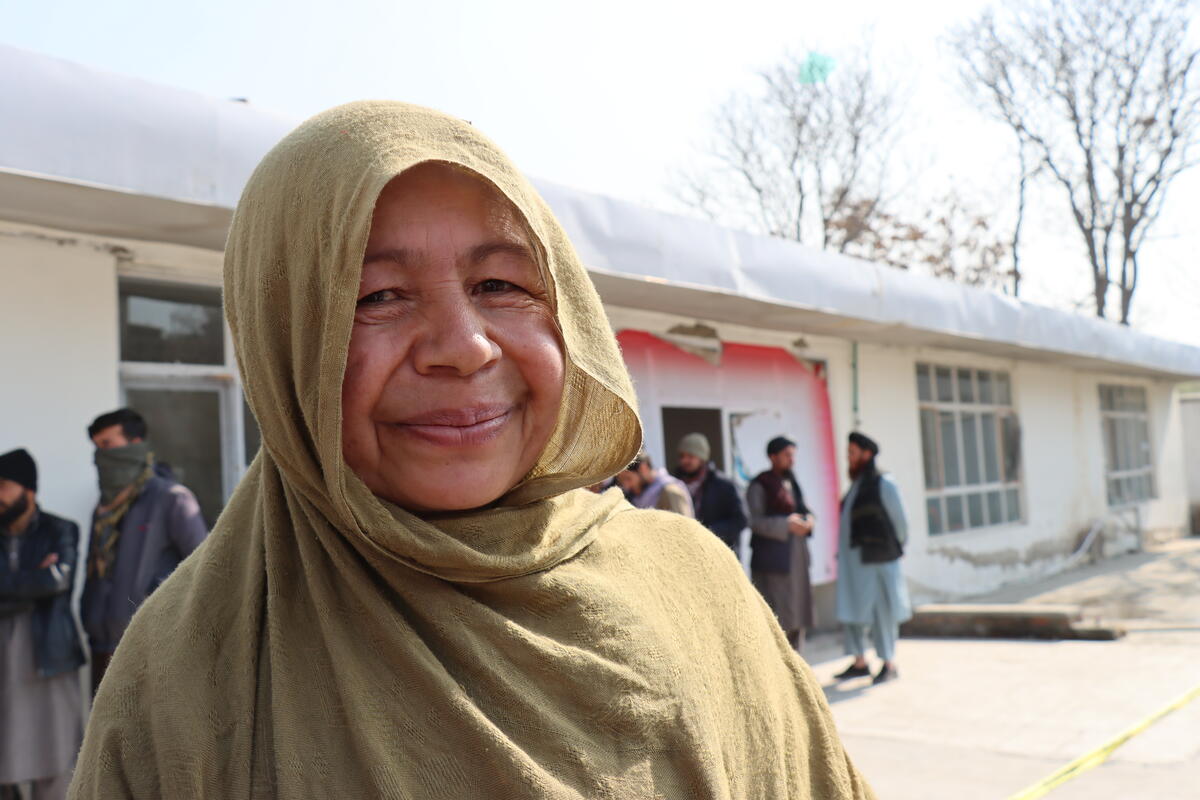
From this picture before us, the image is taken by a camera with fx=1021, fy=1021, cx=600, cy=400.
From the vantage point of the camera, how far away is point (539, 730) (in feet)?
3.26

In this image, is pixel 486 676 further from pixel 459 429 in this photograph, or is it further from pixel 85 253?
pixel 85 253

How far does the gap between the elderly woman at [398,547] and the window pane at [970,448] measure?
11.9 meters

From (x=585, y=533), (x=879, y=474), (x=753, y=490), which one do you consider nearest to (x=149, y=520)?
(x=585, y=533)

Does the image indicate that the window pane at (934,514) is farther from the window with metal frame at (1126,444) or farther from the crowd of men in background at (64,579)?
the crowd of men in background at (64,579)

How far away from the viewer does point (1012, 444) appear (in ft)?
43.8

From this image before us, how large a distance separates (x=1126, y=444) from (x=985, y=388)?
246 inches

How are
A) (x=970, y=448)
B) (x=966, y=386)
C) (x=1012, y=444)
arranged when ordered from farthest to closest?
(x=1012, y=444), (x=966, y=386), (x=970, y=448)

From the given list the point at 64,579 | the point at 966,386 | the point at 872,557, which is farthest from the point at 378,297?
the point at 966,386

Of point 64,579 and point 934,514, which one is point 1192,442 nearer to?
point 934,514

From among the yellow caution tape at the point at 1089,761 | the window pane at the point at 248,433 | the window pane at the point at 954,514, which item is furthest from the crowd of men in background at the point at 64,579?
the window pane at the point at 954,514

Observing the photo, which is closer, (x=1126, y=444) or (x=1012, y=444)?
(x=1012, y=444)

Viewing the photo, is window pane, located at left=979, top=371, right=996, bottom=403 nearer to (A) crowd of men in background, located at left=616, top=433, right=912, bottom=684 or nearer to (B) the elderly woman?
(A) crowd of men in background, located at left=616, top=433, right=912, bottom=684

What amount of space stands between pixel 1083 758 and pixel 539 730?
4.89 metres

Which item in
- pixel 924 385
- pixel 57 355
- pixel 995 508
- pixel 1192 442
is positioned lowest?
pixel 995 508
